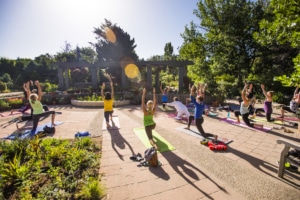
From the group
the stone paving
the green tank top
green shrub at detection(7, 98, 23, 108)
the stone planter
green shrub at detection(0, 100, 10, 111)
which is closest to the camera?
the stone paving

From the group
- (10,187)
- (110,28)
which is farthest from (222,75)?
(110,28)

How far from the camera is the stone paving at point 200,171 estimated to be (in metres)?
3.43

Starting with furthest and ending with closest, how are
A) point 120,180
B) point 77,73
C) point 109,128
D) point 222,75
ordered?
point 77,73 → point 222,75 → point 109,128 → point 120,180

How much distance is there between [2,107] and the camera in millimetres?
13125

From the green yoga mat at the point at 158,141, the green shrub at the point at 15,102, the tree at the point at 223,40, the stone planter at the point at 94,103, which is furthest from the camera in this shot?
the tree at the point at 223,40

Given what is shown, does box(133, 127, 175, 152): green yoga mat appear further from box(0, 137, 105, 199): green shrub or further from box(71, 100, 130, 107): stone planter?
box(71, 100, 130, 107): stone planter

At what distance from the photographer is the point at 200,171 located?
421 centimetres

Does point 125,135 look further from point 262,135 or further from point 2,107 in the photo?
point 2,107

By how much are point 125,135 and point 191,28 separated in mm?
17538

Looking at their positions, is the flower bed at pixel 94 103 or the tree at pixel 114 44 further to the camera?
the tree at pixel 114 44

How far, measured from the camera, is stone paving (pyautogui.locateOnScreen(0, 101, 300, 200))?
11.3 ft

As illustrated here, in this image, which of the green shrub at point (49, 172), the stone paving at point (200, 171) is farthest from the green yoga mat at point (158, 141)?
the green shrub at point (49, 172)

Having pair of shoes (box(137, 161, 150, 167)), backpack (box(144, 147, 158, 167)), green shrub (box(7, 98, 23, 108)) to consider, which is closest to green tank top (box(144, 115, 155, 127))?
backpack (box(144, 147, 158, 167))

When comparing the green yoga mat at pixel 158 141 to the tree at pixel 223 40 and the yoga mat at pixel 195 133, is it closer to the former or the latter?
Result: the yoga mat at pixel 195 133
